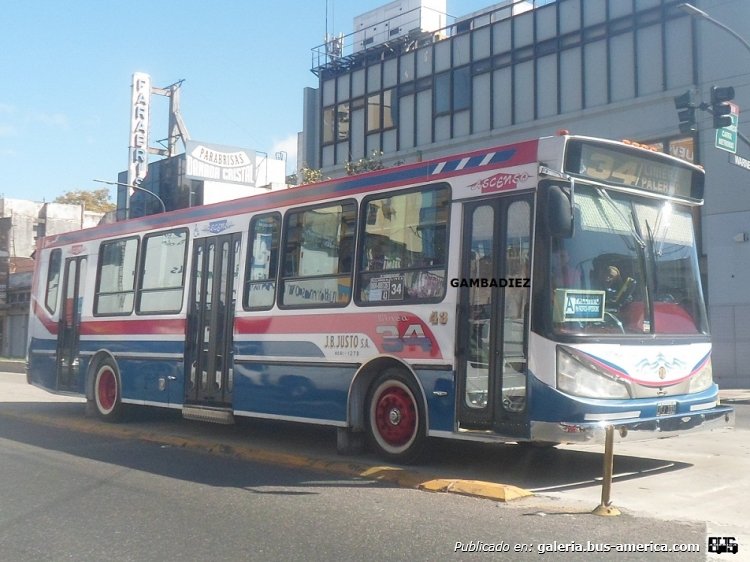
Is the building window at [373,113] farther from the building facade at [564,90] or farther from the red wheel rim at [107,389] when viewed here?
the red wheel rim at [107,389]

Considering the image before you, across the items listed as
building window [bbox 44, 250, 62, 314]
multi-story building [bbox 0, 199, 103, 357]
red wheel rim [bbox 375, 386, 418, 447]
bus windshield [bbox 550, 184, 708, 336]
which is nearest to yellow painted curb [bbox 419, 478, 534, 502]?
red wheel rim [bbox 375, 386, 418, 447]

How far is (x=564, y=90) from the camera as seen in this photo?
2831cm

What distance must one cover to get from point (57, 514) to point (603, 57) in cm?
2423

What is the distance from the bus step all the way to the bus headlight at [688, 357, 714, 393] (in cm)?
566

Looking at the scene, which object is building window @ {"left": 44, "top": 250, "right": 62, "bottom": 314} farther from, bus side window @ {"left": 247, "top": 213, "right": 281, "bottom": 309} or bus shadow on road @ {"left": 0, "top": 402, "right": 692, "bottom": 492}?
bus side window @ {"left": 247, "top": 213, "right": 281, "bottom": 309}

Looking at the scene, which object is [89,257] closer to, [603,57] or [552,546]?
[552,546]

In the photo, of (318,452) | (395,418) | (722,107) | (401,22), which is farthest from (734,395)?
(401,22)

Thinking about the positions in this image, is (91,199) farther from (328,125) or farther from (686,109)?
(686,109)

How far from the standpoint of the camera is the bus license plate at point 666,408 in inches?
312

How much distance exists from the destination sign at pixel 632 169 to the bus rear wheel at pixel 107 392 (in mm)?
8213

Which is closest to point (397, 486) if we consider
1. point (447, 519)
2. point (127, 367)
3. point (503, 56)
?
point (447, 519)

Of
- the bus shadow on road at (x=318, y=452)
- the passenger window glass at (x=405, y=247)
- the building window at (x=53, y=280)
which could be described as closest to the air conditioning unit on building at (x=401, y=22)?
the building window at (x=53, y=280)

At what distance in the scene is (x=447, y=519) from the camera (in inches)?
259

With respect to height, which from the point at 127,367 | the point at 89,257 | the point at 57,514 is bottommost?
the point at 57,514
